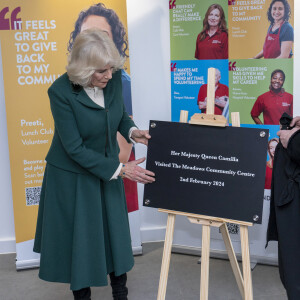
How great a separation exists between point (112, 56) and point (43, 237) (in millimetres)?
1016

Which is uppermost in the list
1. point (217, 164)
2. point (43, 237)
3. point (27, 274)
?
point (217, 164)

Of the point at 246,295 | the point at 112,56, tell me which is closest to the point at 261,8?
the point at 112,56

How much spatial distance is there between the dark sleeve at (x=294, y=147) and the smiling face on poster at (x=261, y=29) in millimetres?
945

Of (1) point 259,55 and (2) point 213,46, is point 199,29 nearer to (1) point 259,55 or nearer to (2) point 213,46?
(2) point 213,46

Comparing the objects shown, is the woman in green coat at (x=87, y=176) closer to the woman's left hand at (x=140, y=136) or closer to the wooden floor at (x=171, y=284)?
the woman's left hand at (x=140, y=136)

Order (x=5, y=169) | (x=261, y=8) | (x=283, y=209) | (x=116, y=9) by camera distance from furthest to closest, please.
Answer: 1. (x=5, y=169)
2. (x=116, y=9)
3. (x=261, y=8)
4. (x=283, y=209)

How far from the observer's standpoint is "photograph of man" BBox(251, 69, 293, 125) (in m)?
3.14

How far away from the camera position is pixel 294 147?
7.63ft

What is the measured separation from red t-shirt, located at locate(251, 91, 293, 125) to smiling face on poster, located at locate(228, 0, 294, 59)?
0.84ft

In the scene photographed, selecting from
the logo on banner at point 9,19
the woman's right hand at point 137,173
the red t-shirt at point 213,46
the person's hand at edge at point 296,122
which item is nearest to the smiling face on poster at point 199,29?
the red t-shirt at point 213,46

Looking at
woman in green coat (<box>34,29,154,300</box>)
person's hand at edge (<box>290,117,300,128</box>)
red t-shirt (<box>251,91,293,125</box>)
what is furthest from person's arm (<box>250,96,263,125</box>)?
woman in green coat (<box>34,29,154,300</box>)

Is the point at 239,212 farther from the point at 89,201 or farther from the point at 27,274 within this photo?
the point at 27,274

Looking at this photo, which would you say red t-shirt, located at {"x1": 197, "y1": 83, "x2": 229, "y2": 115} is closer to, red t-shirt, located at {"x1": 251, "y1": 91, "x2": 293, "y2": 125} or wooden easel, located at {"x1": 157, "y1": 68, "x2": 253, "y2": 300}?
red t-shirt, located at {"x1": 251, "y1": 91, "x2": 293, "y2": 125}

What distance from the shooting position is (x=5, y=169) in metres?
3.82
